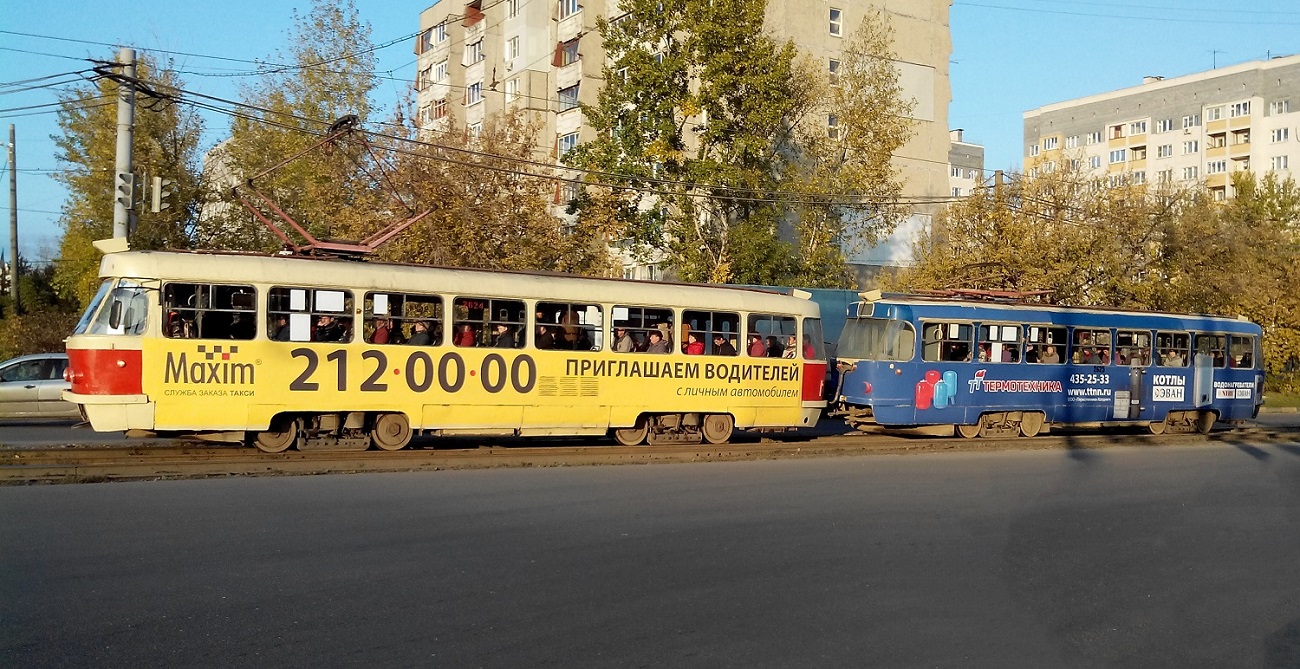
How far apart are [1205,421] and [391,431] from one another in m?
20.1

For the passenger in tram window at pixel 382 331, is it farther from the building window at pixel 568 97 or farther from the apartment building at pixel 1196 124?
the apartment building at pixel 1196 124

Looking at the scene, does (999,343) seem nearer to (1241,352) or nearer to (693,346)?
(693,346)

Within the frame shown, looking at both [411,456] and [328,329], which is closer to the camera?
[411,456]

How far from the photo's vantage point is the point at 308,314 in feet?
50.9

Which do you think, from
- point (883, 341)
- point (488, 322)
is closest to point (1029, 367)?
point (883, 341)

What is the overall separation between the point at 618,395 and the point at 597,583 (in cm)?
944

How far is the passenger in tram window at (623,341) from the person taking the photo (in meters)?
17.9

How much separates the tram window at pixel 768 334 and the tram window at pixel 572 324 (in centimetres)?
291

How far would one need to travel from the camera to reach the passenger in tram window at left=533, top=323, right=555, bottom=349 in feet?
56.1

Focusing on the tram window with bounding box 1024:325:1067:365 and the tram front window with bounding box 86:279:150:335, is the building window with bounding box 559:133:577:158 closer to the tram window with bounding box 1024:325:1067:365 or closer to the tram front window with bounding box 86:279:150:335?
the tram window with bounding box 1024:325:1067:365

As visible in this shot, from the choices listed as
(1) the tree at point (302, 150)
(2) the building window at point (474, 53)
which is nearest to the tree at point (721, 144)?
(1) the tree at point (302, 150)

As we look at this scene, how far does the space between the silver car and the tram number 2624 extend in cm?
1007

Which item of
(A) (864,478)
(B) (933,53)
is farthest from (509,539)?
(B) (933,53)

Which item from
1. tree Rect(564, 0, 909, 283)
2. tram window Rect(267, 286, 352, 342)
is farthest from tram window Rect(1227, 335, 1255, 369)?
tram window Rect(267, 286, 352, 342)
